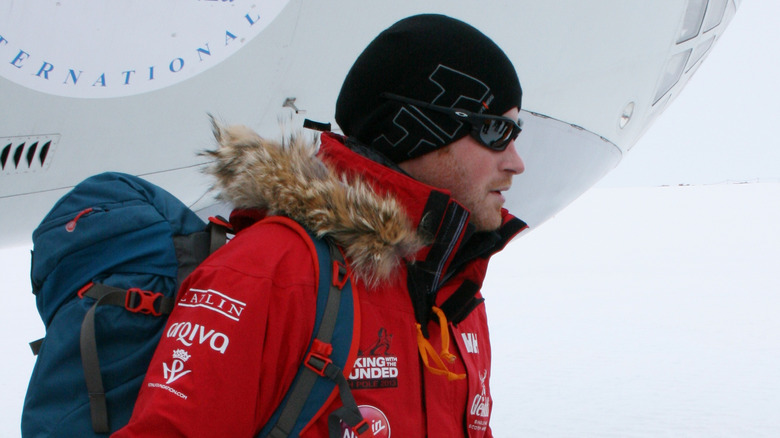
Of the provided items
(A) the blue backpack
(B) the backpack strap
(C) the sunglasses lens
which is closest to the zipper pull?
(A) the blue backpack

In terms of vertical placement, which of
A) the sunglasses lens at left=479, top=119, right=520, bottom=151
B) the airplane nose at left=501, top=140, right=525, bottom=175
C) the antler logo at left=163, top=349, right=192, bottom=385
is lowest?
the antler logo at left=163, top=349, right=192, bottom=385

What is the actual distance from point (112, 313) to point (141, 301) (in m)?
0.05

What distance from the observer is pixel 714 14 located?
4723 millimetres

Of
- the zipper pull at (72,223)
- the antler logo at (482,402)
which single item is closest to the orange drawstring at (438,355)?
the antler logo at (482,402)

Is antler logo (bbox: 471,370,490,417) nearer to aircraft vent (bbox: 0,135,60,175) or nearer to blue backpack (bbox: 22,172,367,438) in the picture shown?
blue backpack (bbox: 22,172,367,438)

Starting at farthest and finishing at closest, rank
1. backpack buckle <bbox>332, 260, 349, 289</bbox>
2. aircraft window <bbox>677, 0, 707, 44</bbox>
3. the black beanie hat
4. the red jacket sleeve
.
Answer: aircraft window <bbox>677, 0, 707, 44</bbox> < the black beanie hat < backpack buckle <bbox>332, 260, 349, 289</bbox> < the red jacket sleeve

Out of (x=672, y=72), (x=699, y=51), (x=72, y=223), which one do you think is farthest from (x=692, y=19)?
(x=72, y=223)

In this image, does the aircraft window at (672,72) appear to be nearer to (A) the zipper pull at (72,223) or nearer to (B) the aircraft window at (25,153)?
(B) the aircraft window at (25,153)

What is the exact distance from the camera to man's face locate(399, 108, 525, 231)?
1.42 metres

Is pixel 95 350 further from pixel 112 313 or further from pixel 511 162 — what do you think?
pixel 511 162

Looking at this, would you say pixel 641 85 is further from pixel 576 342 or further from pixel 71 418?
pixel 71 418

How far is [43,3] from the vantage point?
2.40 meters

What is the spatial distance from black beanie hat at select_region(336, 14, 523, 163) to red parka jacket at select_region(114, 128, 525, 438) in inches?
3.1

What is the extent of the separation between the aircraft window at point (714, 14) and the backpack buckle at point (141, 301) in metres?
4.35
